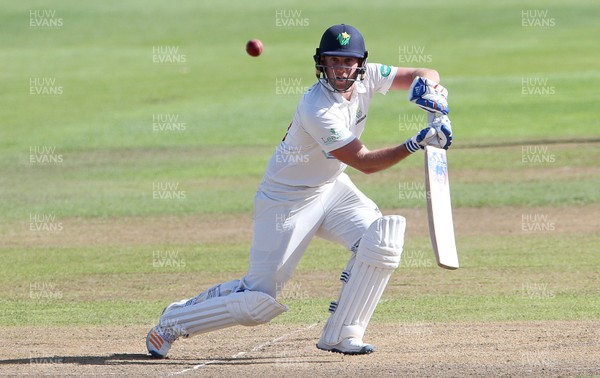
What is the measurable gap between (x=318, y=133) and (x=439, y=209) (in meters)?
0.88

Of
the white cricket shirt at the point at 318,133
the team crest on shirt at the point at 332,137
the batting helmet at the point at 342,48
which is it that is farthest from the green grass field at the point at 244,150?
the batting helmet at the point at 342,48

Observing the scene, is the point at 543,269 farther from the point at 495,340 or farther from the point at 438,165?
the point at 438,165

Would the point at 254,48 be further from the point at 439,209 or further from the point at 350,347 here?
the point at 350,347

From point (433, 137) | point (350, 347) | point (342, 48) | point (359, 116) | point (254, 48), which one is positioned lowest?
point (350, 347)

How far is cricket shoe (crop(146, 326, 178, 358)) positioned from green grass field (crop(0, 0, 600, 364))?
1.61m

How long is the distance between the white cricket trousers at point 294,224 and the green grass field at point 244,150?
1591 millimetres

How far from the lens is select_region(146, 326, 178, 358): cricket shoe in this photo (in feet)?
24.1

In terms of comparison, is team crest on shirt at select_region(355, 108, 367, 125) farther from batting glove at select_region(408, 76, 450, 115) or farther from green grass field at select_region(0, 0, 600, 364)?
green grass field at select_region(0, 0, 600, 364)

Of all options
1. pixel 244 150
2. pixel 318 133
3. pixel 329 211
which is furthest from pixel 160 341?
pixel 244 150

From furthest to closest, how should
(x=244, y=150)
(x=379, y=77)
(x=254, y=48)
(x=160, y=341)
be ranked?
(x=244, y=150) < (x=254, y=48) < (x=379, y=77) < (x=160, y=341)

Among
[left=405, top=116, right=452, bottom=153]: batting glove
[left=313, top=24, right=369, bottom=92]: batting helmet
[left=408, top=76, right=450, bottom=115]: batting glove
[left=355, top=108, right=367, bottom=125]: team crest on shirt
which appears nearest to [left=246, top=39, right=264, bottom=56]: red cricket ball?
Result: [left=355, top=108, right=367, bottom=125]: team crest on shirt

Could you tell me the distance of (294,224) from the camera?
722cm

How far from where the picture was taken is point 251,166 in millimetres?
19656

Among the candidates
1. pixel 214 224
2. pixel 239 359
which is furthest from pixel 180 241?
pixel 239 359
